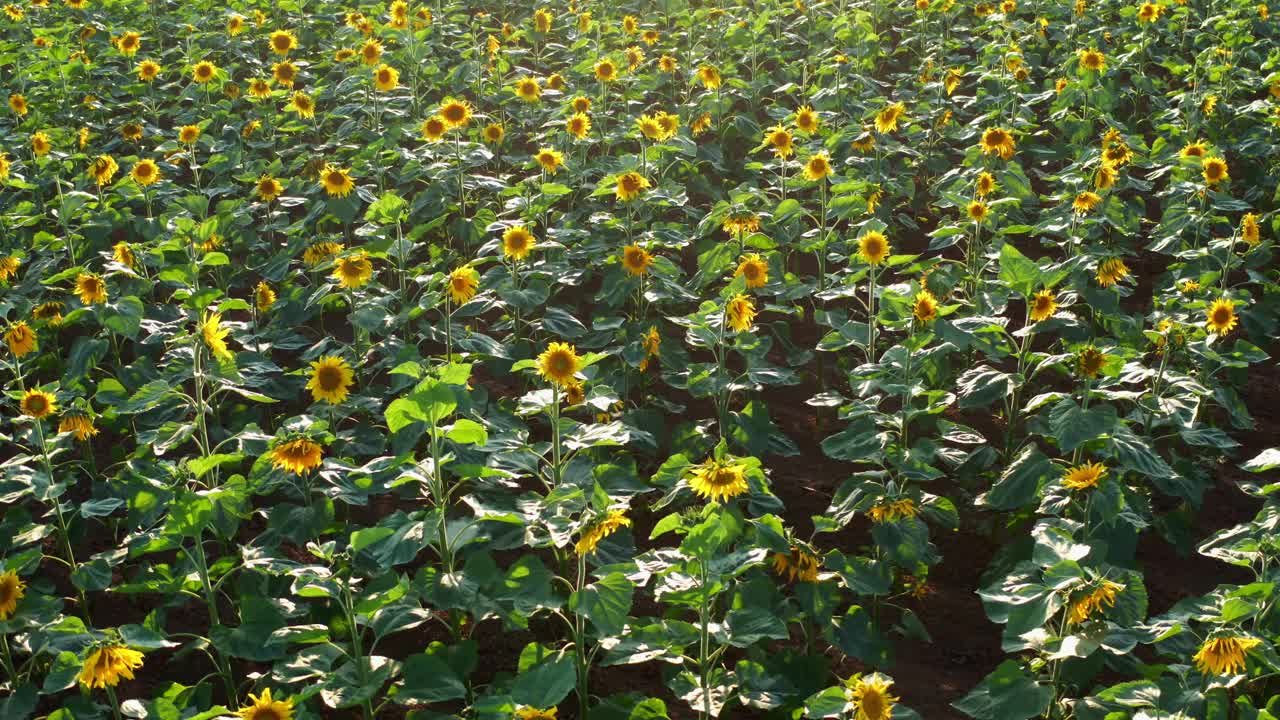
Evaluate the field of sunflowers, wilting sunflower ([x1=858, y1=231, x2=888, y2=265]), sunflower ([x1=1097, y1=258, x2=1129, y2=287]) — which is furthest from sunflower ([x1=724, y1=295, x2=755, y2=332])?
sunflower ([x1=1097, y1=258, x2=1129, y2=287])

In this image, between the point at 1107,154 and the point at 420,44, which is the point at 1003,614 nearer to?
the point at 1107,154

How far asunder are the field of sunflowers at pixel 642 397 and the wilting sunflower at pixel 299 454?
1 centimetres

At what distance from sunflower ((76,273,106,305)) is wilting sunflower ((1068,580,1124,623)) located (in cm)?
384

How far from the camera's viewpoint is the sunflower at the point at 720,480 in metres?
3.40

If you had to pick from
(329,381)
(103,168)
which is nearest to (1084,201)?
(329,381)

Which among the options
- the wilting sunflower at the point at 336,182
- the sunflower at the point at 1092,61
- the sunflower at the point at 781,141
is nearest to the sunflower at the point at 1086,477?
the sunflower at the point at 781,141

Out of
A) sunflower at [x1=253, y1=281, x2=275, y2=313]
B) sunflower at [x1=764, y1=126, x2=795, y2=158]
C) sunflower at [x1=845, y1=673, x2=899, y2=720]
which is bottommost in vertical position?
sunflower at [x1=253, y1=281, x2=275, y2=313]

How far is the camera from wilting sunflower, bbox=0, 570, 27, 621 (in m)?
3.54

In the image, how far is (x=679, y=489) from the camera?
3.56 meters

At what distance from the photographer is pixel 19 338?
4457mm

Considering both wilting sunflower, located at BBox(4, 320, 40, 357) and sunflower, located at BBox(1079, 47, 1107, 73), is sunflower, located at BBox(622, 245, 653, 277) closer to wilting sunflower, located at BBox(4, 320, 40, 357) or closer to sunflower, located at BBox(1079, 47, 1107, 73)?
wilting sunflower, located at BBox(4, 320, 40, 357)

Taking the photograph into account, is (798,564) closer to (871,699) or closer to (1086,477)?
(871,699)

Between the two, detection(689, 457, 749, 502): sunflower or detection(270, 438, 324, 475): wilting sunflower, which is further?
detection(270, 438, 324, 475): wilting sunflower

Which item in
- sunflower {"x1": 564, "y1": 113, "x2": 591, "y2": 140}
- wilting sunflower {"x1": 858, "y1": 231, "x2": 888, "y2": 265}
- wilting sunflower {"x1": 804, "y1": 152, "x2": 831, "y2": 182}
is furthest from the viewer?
sunflower {"x1": 564, "y1": 113, "x2": 591, "y2": 140}
